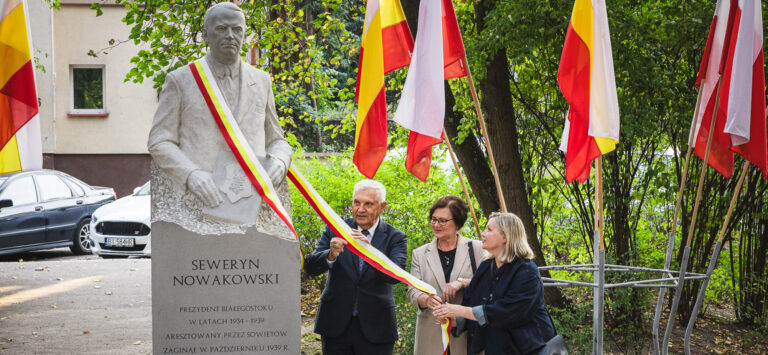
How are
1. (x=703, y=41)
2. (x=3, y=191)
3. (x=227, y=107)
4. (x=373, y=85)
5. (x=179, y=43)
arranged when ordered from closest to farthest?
(x=227, y=107), (x=373, y=85), (x=703, y=41), (x=179, y=43), (x=3, y=191)

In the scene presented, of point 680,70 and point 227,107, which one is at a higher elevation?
point 680,70

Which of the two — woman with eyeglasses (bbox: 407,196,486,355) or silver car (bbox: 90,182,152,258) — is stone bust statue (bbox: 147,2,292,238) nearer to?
woman with eyeglasses (bbox: 407,196,486,355)

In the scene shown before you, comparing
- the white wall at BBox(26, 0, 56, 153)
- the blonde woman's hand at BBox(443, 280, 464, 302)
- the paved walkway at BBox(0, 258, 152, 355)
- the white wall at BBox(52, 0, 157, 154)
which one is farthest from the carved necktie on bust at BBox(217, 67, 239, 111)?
the white wall at BBox(26, 0, 56, 153)

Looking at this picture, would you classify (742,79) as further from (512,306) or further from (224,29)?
(224,29)

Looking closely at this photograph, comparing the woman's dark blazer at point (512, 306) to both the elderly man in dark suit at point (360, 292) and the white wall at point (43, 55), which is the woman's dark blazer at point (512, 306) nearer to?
the elderly man in dark suit at point (360, 292)

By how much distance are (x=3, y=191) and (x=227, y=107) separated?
965 centimetres

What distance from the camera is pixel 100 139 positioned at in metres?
20.5

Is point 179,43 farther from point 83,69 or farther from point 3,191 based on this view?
point 83,69

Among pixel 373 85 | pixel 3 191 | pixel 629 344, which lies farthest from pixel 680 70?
→ pixel 3 191

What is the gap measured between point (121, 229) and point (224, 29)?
9.13m

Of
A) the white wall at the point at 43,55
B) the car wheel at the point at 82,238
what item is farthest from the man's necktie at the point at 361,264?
the white wall at the point at 43,55

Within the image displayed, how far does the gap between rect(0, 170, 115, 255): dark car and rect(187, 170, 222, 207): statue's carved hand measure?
9543 millimetres

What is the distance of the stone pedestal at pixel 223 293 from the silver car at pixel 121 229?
28.2ft

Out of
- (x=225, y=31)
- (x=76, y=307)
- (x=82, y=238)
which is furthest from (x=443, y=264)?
(x=82, y=238)
